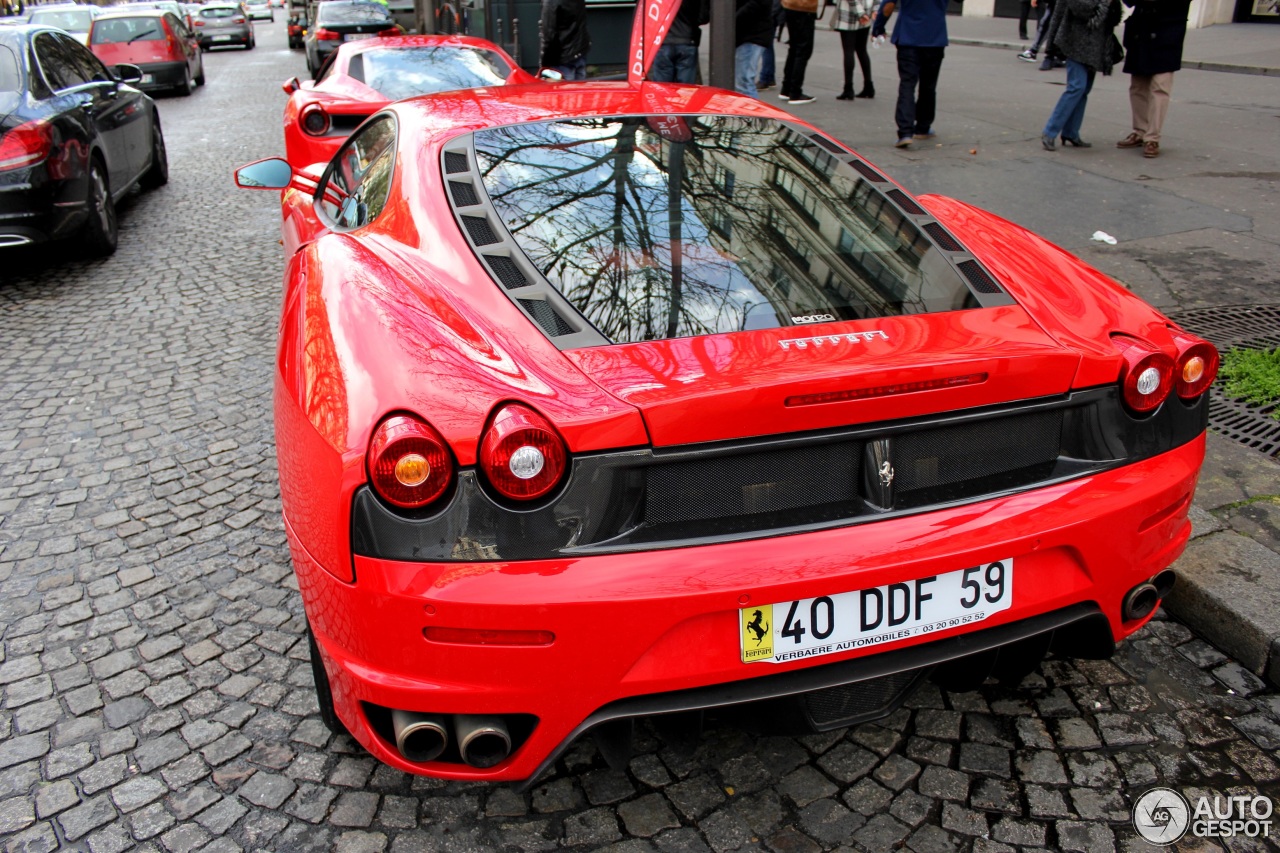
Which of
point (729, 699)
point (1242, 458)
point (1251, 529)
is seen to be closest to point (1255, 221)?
point (1242, 458)

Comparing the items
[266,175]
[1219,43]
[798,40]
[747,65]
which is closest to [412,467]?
[266,175]

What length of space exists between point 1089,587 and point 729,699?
863 mm

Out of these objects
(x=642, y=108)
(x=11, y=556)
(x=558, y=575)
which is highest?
(x=642, y=108)

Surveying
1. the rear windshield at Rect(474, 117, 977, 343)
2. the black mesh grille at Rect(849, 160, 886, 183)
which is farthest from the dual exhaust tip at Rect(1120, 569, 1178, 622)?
the black mesh grille at Rect(849, 160, 886, 183)

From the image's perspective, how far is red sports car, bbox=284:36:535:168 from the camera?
7668mm

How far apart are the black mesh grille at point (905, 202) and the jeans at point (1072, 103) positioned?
260 inches

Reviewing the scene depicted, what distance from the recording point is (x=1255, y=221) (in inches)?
264

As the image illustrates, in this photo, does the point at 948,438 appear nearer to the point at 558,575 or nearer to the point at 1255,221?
the point at 558,575

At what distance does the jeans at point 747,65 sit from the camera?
409 inches

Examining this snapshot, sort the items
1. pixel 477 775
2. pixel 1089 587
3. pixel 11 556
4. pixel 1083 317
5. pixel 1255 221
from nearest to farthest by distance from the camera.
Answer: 1. pixel 477 775
2. pixel 1089 587
3. pixel 1083 317
4. pixel 11 556
5. pixel 1255 221

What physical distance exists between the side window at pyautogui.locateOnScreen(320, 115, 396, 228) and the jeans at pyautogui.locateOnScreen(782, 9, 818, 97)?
28.5ft

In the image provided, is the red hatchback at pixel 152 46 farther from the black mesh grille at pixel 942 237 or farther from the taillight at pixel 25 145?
the black mesh grille at pixel 942 237

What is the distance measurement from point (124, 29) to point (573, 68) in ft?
39.8

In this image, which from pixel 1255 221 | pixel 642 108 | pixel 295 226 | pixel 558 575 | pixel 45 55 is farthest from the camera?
pixel 45 55
